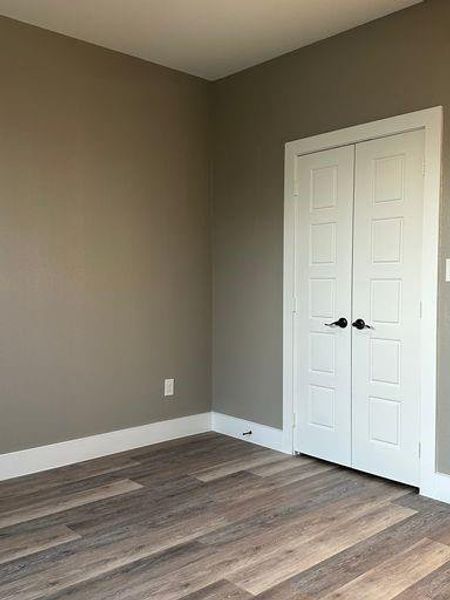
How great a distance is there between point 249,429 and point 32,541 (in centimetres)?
205

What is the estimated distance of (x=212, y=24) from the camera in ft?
12.0

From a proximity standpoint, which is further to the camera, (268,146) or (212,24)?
(268,146)

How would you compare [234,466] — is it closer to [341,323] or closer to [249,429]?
[249,429]

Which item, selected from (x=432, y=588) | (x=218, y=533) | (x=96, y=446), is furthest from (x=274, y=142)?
(x=432, y=588)

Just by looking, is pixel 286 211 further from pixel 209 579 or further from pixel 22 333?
pixel 209 579

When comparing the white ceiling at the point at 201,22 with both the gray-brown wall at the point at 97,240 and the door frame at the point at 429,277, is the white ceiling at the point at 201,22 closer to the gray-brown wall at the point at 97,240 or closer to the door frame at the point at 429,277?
the gray-brown wall at the point at 97,240

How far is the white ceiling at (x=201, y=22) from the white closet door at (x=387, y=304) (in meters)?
0.83

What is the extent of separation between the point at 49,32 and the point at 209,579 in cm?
344

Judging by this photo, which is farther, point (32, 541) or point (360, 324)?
point (360, 324)

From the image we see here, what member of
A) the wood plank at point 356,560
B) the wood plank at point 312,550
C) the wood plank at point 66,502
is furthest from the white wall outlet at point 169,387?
the wood plank at point 356,560

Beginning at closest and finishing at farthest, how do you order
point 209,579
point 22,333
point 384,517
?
1. point 209,579
2. point 384,517
3. point 22,333

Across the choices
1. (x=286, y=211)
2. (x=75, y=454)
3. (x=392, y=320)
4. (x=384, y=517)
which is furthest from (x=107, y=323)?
(x=384, y=517)

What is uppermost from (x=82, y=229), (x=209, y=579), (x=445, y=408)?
(x=82, y=229)

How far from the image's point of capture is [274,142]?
4.25 meters
